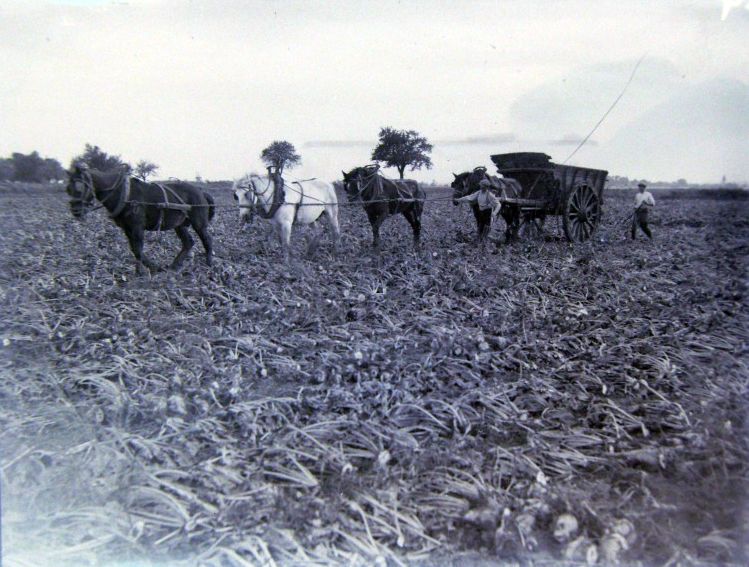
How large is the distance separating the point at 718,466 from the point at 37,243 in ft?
48.3

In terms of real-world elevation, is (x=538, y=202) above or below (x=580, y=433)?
above

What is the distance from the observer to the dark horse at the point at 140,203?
7.44m

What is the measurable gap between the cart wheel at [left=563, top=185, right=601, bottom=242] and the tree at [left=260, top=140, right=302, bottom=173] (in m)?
6.71

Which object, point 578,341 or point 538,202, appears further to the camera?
point 538,202

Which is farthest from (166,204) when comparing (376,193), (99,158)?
(99,158)

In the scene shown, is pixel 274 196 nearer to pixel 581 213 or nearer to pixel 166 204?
pixel 166 204

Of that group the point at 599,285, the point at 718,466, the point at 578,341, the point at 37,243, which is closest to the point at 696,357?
the point at 578,341

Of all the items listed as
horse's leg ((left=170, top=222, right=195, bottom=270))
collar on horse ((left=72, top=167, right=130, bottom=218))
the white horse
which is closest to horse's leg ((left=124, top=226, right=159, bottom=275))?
collar on horse ((left=72, top=167, right=130, bottom=218))

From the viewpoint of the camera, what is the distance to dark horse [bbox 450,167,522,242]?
11.4 m

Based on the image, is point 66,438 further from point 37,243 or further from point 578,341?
point 37,243

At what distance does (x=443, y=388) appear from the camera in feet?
14.0

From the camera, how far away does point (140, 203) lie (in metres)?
8.30

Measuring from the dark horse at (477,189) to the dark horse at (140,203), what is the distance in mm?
5608

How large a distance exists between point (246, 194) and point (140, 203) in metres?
2.19
